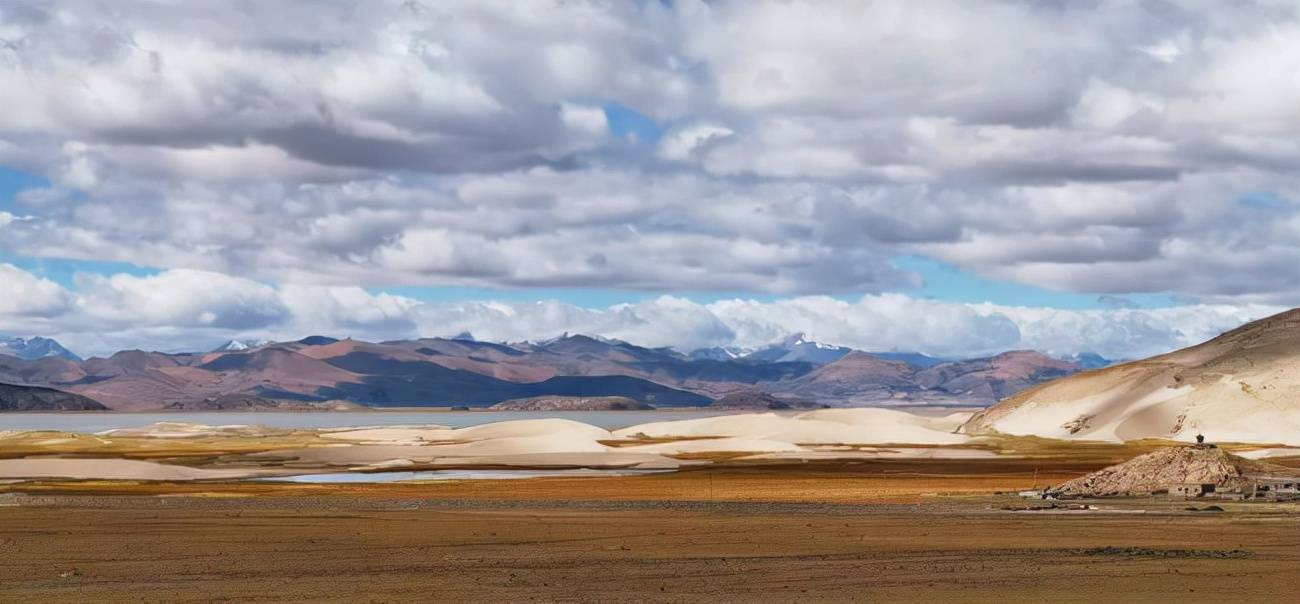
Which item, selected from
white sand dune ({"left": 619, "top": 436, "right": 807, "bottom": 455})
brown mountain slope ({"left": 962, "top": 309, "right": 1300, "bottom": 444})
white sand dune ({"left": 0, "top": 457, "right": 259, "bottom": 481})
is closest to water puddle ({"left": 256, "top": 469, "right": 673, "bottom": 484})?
white sand dune ({"left": 0, "top": 457, "right": 259, "bottom": 481})

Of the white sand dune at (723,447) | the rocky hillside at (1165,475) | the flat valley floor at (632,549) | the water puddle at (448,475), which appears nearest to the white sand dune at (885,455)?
the white sand dune at (723,447)

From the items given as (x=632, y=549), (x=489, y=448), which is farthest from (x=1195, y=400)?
(x=632, y=549)

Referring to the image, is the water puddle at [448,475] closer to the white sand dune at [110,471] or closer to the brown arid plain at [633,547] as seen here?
the white sand dune at [110,471]

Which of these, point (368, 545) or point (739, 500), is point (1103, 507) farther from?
point (368, 545)

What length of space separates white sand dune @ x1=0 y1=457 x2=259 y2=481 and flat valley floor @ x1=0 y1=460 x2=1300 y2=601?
71.9 ft

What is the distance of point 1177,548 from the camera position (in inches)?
1496

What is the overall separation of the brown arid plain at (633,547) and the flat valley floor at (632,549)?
0.10 metres

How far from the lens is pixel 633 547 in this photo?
38594 mm

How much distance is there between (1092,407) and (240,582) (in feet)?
547

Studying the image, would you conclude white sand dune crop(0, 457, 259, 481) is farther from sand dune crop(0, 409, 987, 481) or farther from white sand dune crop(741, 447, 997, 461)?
white sand dune crop(741, 447, 997, 461)

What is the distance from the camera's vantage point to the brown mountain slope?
15788 centimetres

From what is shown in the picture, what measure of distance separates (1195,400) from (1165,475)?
118m

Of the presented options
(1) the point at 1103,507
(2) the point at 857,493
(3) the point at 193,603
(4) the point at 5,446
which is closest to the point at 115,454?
(4) the point at 5,446

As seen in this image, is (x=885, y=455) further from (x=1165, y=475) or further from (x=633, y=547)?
(x=633, y=547)
